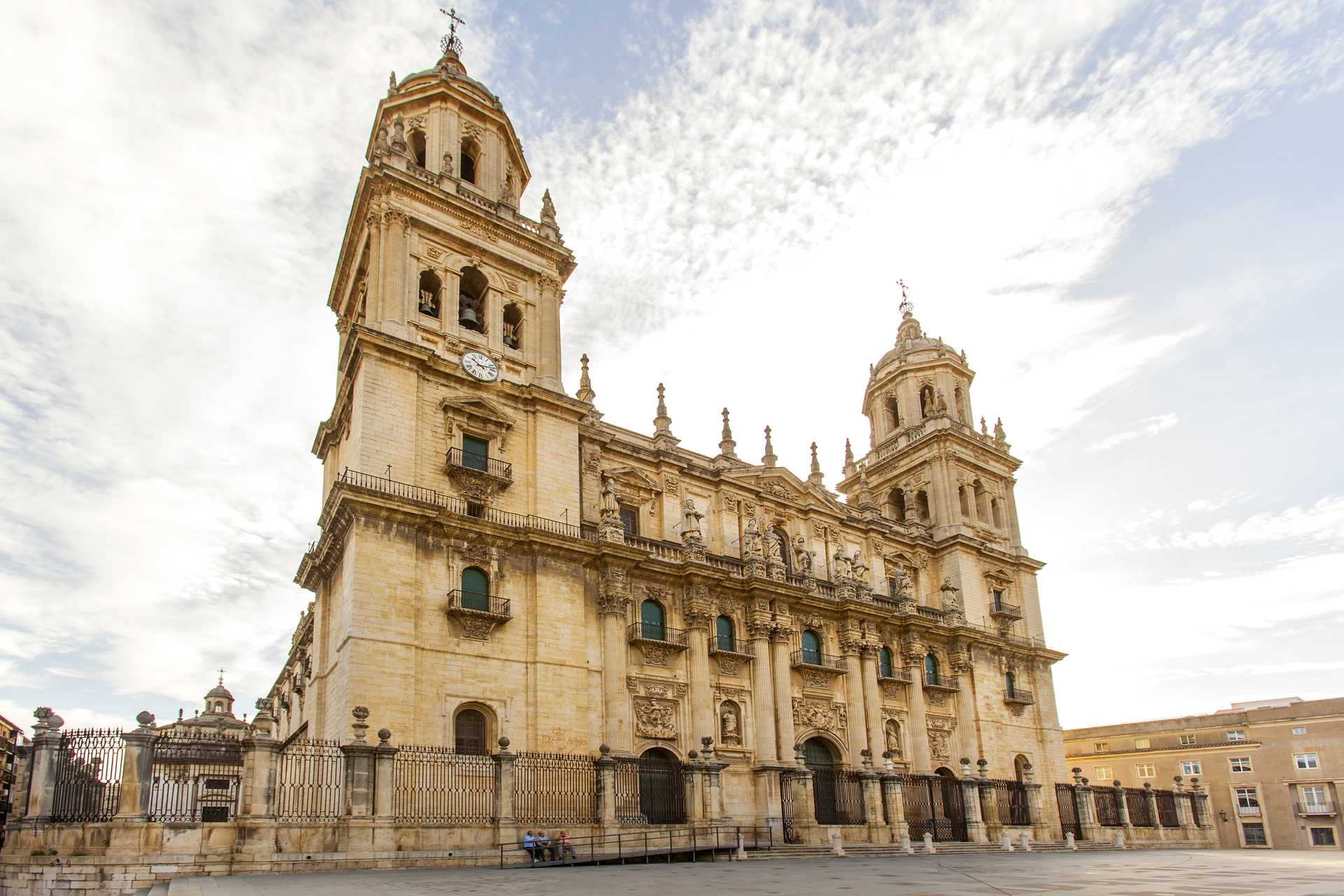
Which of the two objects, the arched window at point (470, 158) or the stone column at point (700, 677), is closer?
the stone column at point (700, 677)

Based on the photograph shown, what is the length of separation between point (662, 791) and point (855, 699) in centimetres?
952

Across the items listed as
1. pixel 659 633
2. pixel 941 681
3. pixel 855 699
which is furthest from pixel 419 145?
pixel 941 681

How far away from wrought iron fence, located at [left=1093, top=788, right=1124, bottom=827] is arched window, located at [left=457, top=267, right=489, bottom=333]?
90.7 feet

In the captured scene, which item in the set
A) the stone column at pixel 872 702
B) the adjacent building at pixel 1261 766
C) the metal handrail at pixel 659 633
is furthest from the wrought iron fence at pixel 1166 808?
the metal handrail at pixel 659 633

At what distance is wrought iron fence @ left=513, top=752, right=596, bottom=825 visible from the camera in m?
21.8

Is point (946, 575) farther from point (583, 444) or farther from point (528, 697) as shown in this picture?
point (528, 697)

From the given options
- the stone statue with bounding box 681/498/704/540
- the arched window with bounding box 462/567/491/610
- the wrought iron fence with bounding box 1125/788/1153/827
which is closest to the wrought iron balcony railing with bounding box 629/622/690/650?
the stone statue with bounding box 681/498/704/540

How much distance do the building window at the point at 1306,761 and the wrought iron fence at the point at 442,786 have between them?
4550 centimetres

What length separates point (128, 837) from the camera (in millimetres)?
15750

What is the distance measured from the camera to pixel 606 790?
74.7ft

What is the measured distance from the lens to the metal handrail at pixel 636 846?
2002 cm

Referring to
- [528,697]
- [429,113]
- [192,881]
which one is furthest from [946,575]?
[192,881]

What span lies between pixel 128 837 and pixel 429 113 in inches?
919

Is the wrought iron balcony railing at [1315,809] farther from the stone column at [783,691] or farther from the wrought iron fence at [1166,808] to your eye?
the stone column at [783,691]
